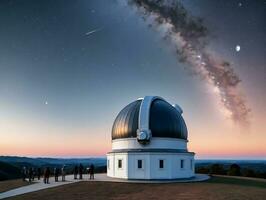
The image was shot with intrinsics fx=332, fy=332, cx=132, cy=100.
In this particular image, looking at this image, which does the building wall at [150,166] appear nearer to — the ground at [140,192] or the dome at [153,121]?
the dome at [153,121]

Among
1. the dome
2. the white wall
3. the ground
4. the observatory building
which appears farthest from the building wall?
the ground

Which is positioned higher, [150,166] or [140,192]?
[150,166]

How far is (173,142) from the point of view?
41.6 meters

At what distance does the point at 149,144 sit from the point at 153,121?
9.60 ft

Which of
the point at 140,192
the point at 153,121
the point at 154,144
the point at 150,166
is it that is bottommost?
the point at 140,192

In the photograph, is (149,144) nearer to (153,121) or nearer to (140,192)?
(153,121)

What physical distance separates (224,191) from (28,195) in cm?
1625

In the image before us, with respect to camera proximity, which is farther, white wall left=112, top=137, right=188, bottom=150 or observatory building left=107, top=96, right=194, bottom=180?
white wall left=112, top=137, right=188, bottom=150

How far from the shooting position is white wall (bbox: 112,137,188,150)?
40281mm

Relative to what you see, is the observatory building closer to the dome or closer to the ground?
the dome

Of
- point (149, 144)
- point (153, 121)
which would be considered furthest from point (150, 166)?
point (153, 121)

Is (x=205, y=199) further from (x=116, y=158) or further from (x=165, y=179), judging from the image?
(x=116, y=158)

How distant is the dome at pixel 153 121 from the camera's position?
135 feet

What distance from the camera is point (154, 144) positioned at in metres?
40.2
